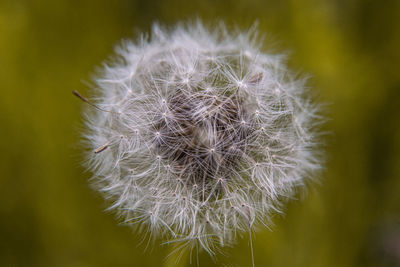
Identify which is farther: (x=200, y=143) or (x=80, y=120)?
(x=80, y=120)

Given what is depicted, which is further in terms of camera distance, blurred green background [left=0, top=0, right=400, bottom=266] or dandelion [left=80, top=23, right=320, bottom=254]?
blurred green background [left=0, top=0, right=400, bottom=266]

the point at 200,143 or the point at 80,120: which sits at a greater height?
the point at 80,120

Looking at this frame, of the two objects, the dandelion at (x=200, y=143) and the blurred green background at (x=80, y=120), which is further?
the blurred green background at (x=80, y=120)
